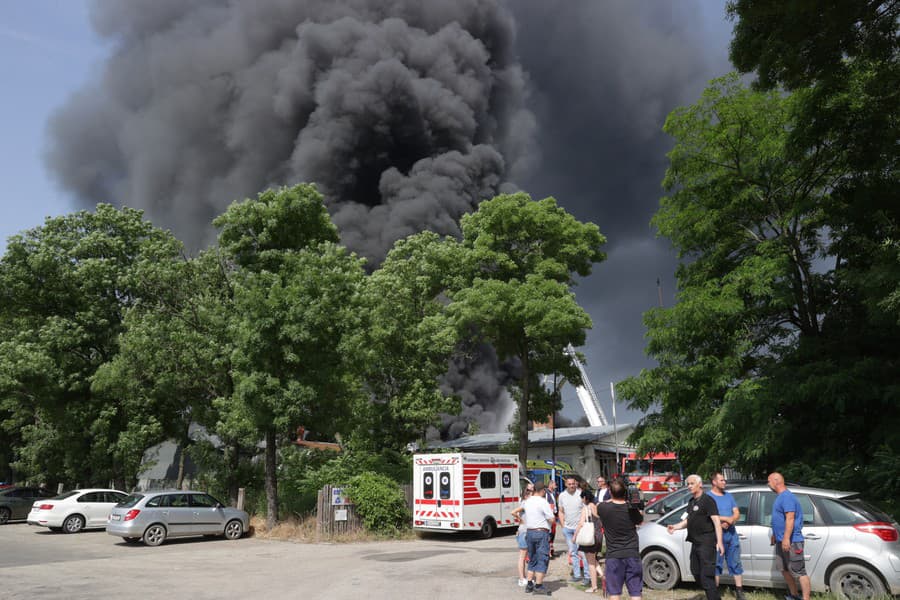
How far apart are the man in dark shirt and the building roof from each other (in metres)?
31.9

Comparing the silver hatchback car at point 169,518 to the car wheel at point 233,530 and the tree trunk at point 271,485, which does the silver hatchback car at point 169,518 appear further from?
the tree trunk at point 271,485

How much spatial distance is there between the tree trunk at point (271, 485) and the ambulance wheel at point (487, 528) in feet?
23.1

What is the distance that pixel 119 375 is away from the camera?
927 inches

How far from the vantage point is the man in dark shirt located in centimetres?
662

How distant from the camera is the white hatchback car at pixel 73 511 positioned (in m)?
20.7

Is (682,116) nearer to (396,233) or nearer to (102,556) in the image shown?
(102,556)

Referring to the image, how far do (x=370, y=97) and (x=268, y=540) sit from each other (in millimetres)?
59439

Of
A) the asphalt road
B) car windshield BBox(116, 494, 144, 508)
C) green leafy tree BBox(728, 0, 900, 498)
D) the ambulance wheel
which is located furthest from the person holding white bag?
car windshield BBox(116, 494, 144, 508)

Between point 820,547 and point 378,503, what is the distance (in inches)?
506

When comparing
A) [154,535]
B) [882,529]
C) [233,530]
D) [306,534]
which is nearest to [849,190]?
[882,529]

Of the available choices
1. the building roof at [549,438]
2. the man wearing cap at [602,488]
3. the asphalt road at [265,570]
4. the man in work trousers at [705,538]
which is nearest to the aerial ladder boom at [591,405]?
the building roof at [549,438]

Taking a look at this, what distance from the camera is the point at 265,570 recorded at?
1203 centimetres

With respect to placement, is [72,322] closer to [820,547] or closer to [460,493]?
[460,493]

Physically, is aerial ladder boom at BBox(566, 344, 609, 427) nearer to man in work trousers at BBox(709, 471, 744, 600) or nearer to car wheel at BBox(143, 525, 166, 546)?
car wheel at BBox(143, 525, 166, 546)
